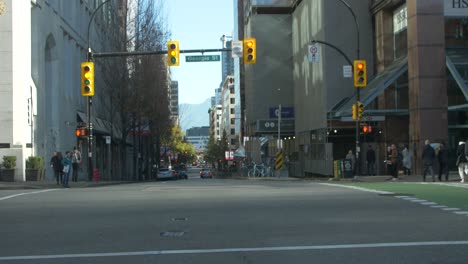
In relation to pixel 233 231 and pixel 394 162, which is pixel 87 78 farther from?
pixel 233 231

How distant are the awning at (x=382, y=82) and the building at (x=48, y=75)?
17.1 metres

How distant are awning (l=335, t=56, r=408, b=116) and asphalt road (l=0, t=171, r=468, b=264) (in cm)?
1991

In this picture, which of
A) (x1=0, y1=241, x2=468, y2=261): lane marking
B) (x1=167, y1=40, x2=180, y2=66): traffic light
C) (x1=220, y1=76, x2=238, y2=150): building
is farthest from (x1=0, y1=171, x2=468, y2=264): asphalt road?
(x1=220, y1=76, x2=238, y2=150): building

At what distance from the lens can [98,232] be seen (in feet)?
38.4

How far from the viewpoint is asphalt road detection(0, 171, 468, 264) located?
9094 mm

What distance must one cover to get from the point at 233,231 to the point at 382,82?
27.2m

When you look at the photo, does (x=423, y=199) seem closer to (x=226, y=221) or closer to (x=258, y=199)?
(x=258, y=199)

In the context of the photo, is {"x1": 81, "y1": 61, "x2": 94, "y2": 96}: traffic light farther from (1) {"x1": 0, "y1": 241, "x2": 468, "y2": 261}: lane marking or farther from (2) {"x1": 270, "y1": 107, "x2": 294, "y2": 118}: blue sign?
(2) {"x1": 270, "y1": 107, "x2": 294, "y2": 118}: blue sign

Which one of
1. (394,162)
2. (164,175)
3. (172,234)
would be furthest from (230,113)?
(172,234)

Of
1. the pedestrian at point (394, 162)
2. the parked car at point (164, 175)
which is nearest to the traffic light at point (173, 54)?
the pedestrian at point (394, 162)

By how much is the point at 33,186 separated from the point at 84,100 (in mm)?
22819

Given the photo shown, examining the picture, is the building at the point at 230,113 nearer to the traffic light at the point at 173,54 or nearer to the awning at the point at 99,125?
the awning at the point at 99,125

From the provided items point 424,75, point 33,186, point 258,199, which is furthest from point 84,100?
point 258,199

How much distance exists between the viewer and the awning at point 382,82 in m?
36.3
